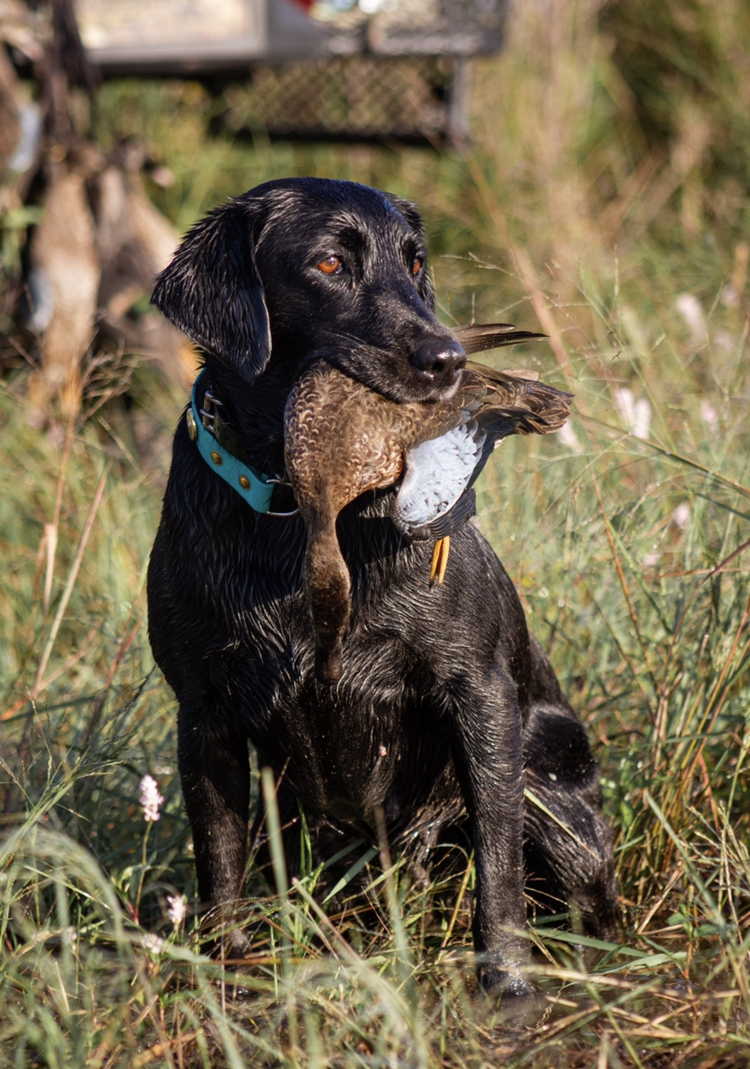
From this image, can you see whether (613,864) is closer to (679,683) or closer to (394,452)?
(679,683)

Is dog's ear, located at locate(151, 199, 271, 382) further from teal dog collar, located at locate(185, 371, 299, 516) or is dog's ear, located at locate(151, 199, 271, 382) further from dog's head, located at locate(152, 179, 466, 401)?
teal dog collar, located at locate(185, 371, 299, 516)

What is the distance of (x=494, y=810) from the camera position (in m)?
2.43

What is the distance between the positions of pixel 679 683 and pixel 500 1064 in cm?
116

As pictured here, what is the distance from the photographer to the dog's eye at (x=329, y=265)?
8.00 feet

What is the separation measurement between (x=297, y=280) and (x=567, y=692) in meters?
1.38

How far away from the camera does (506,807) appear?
2.44m

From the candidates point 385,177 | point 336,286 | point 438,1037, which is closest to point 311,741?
point 438,1037

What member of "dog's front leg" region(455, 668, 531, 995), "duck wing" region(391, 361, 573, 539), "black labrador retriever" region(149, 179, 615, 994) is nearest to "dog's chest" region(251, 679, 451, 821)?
"black labrador retriever" region(149, 179, 615, 994)

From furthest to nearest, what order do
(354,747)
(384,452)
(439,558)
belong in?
(354,747)
(439,558)
(384,452)

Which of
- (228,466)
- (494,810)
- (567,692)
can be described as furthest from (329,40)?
(494,810)

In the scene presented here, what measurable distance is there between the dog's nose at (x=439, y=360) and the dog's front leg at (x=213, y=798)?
82 centimetres

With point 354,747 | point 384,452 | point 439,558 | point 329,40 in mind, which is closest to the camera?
point 384,452

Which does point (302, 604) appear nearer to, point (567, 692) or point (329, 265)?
point (329, 265)

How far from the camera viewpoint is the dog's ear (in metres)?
2.33
